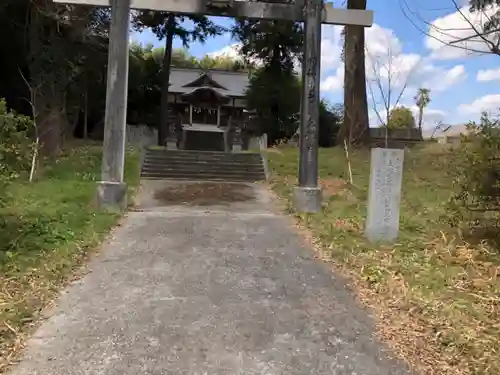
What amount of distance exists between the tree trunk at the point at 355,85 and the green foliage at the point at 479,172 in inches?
424

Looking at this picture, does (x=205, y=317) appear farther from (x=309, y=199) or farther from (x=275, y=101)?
(x=275, y=101)

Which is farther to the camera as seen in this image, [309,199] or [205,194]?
[205,194]

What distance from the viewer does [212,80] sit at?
115ft

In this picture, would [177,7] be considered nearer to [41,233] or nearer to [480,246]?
[41,233]

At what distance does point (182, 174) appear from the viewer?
609 inches

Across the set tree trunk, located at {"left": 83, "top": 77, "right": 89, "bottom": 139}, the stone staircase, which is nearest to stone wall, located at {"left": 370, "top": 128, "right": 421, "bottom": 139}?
the stone staircase

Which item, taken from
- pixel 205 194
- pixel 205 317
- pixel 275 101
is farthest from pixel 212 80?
pixel 205 317

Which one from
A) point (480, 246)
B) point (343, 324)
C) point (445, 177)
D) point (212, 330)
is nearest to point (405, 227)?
point (480, 246)

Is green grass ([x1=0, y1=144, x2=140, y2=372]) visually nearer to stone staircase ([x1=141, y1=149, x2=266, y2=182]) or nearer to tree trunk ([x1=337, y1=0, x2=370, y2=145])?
stone staircase ([x1=141, y1=149, x2=266, y2=182])

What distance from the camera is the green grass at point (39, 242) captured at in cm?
409

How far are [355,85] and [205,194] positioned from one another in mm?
8435

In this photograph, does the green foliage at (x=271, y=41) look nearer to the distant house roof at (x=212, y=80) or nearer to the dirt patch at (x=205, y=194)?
the distant house roof at (x=212, y=80)

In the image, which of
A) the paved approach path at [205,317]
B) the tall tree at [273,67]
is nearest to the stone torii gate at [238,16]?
the paved approach path at [205,317]

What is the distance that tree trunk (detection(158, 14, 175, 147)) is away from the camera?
23.7 meters
